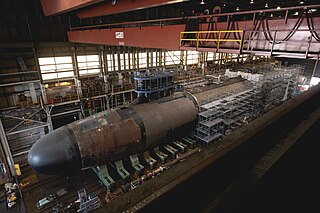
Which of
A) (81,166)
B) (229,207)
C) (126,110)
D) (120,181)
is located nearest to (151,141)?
(126,110)

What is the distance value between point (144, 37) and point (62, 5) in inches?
176

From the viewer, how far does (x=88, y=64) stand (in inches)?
843

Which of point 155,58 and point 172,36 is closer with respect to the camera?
point 172,36

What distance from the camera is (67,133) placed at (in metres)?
11.1

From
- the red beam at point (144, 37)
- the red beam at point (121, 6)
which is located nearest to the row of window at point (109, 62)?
the red beam at point (144, 37)

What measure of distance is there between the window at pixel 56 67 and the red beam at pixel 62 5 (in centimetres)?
776

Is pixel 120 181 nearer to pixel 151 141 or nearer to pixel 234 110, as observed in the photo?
pixel 151 141

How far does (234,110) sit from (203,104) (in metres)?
3.44

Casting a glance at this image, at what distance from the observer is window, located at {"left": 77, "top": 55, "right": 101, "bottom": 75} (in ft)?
68.6

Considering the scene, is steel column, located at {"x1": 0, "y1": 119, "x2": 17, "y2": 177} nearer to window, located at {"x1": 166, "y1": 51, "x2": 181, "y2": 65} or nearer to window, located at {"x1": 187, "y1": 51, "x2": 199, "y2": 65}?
window, located at {"x1": 166, "y1": 51, "x2": 181, "y2": 65}

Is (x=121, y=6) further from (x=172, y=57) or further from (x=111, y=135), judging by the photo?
(x=172, y=57)

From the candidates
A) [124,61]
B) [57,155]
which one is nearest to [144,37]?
[57,155]

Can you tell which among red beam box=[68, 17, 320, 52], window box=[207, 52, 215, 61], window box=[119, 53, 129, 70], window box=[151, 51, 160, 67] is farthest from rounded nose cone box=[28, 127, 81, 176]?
window box=[207, 52, 215, 61]

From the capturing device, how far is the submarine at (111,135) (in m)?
10.7
